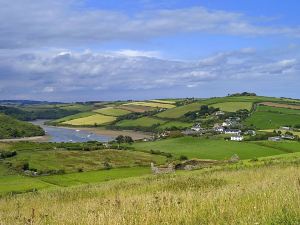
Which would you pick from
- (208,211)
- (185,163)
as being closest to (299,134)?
(185,163)

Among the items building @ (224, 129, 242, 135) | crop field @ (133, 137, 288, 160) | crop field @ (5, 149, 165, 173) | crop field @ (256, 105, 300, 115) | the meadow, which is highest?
crop field @ (256, 105, 300, 115)

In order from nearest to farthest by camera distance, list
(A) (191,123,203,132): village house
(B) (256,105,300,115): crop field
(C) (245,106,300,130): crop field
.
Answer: (C) (245,106,300,130): crop field < (A) (191,123,203,132): village house < (B) (256,105,300,115): crop field

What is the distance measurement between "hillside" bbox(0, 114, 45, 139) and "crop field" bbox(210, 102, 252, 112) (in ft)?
211

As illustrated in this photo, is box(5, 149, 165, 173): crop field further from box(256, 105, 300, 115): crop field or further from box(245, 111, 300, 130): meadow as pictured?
box(256, 105, 300, 115): crop field

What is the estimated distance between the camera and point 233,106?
541ft

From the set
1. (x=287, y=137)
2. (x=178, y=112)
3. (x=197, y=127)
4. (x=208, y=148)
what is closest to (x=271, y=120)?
(x=197, y=127)

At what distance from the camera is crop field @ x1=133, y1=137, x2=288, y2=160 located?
81125mm

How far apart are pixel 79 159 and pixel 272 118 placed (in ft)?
224

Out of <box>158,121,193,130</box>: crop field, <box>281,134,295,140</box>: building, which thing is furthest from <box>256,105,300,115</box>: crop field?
<box>281,134,295,140</box>: building

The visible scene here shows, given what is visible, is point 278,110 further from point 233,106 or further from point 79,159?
point 79,159

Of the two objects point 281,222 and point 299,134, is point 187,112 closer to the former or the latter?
point 299,134

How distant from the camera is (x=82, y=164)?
7744 cm

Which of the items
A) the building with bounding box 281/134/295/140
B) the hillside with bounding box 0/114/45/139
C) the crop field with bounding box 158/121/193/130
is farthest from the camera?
the hillside with bounding box 0/114/45/139

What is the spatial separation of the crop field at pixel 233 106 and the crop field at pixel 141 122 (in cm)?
2290
